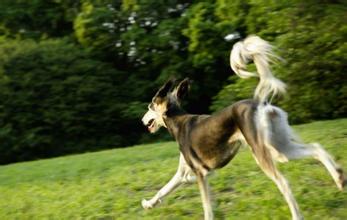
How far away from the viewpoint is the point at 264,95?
650 cm

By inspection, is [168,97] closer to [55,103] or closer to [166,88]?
[166,88]

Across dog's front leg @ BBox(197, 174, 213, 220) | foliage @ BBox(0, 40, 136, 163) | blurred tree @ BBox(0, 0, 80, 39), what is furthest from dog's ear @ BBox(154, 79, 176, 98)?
blurred tree @ BBox(0, 0, 80, 39)

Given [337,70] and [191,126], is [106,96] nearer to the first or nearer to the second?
[337,70]

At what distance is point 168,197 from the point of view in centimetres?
851

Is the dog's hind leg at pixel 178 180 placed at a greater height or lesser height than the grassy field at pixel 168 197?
greater

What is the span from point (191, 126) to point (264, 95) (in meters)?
1.22

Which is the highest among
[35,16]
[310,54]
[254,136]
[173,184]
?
[254,136]

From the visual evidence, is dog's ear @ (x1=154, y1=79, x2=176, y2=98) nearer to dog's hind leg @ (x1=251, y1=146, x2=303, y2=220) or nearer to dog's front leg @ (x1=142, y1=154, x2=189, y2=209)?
dog's front leg @ (x1=142, y1=154, x2=189, y2=209)

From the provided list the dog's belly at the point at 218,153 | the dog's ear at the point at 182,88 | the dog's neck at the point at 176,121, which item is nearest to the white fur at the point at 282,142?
the dog's belly at the point at 218,153

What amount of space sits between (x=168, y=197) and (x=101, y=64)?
58.2 feet

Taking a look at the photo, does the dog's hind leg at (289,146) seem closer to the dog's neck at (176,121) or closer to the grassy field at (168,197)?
the grassy field at (168,197)

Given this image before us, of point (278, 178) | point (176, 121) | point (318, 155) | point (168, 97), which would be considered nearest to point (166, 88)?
point (168, 97)

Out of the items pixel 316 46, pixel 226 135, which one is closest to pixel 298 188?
pixel 226 135

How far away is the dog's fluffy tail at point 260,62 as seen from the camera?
6438 millimetres
